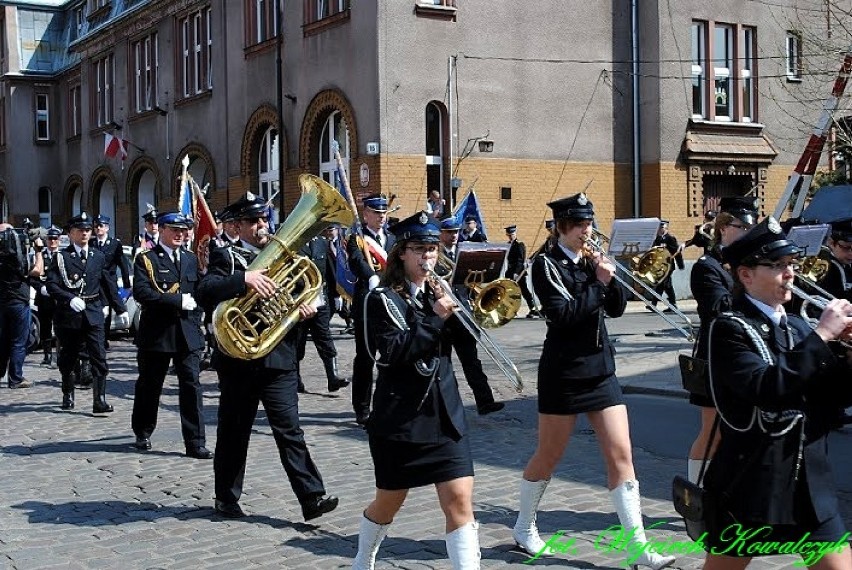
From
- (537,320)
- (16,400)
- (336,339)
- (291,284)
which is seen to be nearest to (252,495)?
(291,284)

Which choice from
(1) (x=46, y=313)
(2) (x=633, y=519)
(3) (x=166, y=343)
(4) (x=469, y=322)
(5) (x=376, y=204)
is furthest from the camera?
(1) (x=46, y=313)

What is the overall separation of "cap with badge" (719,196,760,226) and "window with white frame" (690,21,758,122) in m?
20.0

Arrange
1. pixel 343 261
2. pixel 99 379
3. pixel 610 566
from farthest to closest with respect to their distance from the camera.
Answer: pixel 343 261, pixel 99 379, pixel 610 566

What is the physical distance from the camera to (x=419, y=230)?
5004 millimetres

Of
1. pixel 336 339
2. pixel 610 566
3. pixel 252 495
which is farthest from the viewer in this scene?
pixel 336 339

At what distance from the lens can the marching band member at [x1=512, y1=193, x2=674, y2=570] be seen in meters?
5.62

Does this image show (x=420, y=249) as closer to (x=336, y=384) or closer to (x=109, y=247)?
(x=336, y=384)

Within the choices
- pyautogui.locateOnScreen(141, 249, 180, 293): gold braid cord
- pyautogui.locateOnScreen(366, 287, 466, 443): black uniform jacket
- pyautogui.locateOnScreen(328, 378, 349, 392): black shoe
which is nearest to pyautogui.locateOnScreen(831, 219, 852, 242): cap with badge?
pyautogui.locateOnScreen(366, 287, 466, 443): black uniform jacket

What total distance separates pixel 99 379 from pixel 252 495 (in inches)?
170

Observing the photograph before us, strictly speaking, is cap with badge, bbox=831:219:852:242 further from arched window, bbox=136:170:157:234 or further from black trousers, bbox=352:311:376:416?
arched window, bbox=136:170:157:234

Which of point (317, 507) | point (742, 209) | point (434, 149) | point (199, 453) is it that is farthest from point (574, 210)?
point (434, 149)

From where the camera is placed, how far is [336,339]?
59.4ft

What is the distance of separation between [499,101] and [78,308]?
47.1 feet

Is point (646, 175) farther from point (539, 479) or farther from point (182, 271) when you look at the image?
point (539, 479)
